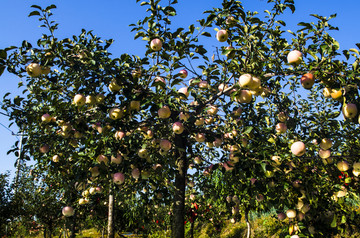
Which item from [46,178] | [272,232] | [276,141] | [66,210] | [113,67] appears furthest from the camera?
[272,232]

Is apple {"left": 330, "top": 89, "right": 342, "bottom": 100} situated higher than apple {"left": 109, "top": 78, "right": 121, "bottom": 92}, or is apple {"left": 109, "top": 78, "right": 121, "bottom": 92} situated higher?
apple {"left": 109, "top": 78, "right": 121, "bottom": 92}

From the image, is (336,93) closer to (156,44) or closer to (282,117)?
(282,117)

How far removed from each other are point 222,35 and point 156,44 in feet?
2.66

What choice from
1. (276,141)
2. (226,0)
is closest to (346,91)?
(276,141)

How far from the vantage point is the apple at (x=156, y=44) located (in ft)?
10.7

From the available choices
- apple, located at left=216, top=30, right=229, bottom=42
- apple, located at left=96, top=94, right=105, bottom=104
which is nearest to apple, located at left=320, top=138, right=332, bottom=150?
apple, located at left=216, top=30, right=229, bottom=42

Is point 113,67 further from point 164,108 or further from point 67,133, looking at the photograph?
point 67,133

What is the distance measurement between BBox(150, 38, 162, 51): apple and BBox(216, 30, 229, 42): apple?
72 cm

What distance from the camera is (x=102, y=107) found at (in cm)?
345

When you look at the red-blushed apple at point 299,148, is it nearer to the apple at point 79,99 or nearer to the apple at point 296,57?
the apple at point 296,57

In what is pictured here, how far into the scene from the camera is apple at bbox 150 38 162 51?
Answer: 3.26 m

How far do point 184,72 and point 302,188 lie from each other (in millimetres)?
2570

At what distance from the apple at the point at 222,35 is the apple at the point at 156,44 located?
2.35 ft

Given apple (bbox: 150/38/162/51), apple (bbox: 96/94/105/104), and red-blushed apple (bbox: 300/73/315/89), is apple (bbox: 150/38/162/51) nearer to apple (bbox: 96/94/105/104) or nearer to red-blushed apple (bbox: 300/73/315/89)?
apple (bbox: 96/94/105/104)
